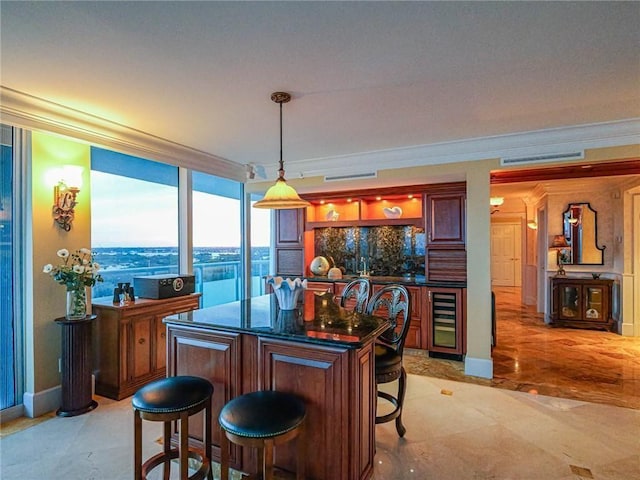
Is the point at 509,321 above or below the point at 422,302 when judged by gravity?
below

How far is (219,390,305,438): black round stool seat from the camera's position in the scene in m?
1.54

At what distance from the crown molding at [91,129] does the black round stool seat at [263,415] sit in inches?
106

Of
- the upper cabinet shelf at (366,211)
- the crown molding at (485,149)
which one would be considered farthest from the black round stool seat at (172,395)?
the upper cabinet shelf at (366,211)

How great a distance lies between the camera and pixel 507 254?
10.5 m

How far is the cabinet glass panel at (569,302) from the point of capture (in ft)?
18.6

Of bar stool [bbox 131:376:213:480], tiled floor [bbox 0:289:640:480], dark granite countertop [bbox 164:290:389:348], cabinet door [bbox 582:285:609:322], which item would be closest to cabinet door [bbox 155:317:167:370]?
tiled floor [bbox 0:289:640:480]

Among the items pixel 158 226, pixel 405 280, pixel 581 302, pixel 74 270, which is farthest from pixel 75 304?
pixel 581 302

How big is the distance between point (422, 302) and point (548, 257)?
10.8ft

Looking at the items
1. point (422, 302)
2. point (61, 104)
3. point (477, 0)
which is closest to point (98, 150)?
point (61, 104)

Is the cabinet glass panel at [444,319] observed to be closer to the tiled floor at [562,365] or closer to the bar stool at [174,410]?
the tiled floor at [562,365]

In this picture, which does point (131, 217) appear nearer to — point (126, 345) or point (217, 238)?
point (217, 238)

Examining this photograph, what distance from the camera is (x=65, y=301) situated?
3.13m

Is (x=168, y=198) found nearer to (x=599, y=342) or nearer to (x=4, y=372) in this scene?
(x=4, y=372)

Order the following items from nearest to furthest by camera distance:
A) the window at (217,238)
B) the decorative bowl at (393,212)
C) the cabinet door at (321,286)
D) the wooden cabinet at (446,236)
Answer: the wooden cabinet at (446,236) < the window at (217,238) < the cabinet door at (321,286) < the decorative bowl at (393,212)
